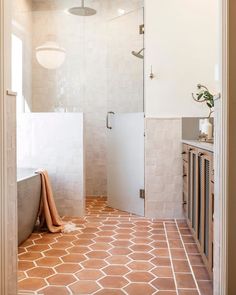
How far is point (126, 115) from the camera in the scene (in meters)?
4.57

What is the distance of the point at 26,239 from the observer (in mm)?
3326

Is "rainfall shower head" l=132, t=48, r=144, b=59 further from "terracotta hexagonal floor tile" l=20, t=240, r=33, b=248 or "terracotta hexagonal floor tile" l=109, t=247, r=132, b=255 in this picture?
"terracotta hexagonal floor tile" l=20, t=240, r=33, b=248

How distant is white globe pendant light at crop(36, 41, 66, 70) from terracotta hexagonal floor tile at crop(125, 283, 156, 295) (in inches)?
127

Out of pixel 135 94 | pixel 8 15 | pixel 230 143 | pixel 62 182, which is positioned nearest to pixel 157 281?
pixel 230 143

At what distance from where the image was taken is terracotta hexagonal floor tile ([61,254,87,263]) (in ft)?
9.07

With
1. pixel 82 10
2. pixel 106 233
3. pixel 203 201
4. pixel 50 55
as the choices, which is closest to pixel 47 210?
pixel 106 233

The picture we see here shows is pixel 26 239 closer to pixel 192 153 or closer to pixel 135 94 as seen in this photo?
pixel 192 153

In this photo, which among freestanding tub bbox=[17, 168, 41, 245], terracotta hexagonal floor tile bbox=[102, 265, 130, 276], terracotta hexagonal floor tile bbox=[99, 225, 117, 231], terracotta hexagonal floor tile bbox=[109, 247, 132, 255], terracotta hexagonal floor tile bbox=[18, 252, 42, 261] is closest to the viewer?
terracotta hexagonal floor tile bbox=[102, 265, 130, 276]

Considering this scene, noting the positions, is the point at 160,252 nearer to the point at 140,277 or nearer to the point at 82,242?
the point at 140,277

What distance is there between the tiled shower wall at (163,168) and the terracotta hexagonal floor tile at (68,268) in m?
1.70

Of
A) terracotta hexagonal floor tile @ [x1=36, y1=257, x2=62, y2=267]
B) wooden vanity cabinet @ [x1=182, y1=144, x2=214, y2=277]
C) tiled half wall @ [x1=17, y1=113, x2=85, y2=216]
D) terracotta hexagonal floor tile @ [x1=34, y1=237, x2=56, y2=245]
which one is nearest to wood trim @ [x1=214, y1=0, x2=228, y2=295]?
wooden vanity cabinet @ [x1=182, y1=144, x2=214, y2=277]

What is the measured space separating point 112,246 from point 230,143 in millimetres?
1867

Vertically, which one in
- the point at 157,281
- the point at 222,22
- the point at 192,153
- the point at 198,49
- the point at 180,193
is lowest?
the point at 157,281

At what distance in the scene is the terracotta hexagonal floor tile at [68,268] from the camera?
8.32 ft
